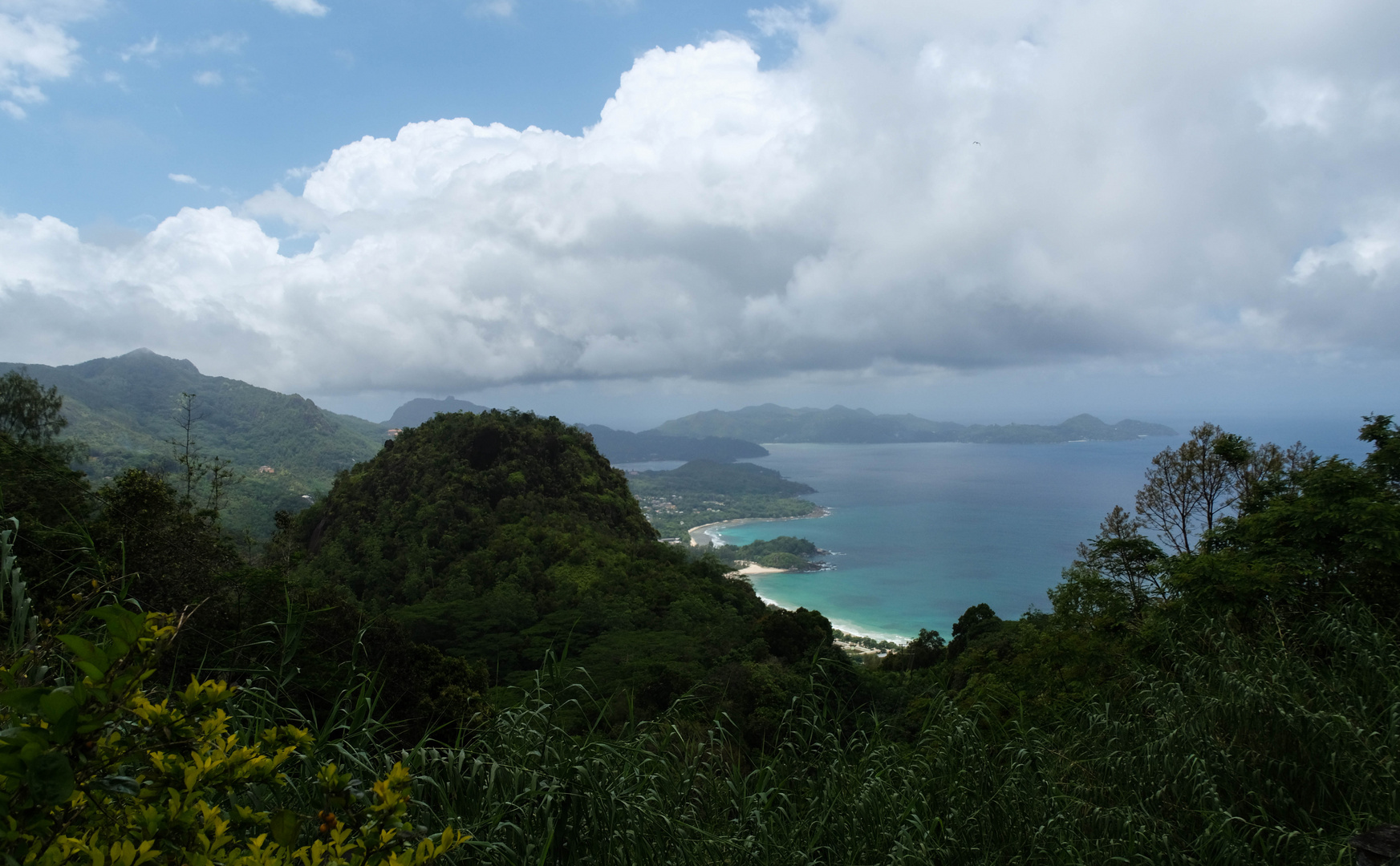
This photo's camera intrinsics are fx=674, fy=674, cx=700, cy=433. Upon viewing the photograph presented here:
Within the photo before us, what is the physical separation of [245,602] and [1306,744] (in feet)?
20.5

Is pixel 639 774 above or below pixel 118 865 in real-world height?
below

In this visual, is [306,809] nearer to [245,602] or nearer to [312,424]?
[245,602]

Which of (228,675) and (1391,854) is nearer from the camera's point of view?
(1391,854)

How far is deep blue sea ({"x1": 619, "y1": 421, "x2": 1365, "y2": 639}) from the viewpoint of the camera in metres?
44.8

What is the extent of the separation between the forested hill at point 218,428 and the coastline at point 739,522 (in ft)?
105

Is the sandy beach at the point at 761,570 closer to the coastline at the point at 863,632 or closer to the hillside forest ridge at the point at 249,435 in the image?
the coastline at the point at 863,632

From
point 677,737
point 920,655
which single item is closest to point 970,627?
point 920,655

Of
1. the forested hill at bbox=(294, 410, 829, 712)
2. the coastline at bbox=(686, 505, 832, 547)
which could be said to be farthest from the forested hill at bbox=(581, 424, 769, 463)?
the forested hill at bbox=(294, 410, 829, 712)

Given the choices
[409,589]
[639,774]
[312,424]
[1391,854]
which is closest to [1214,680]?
[1391,854]

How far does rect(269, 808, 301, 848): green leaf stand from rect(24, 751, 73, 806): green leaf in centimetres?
30

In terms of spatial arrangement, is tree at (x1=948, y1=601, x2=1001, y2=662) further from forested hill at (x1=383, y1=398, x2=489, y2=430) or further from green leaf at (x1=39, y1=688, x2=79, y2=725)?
forested hill at (x1=383, y1=398, x2=489, y2=430)

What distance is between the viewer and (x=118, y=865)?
786mm

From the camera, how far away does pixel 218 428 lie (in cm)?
7681

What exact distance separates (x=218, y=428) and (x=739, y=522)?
6045cm
